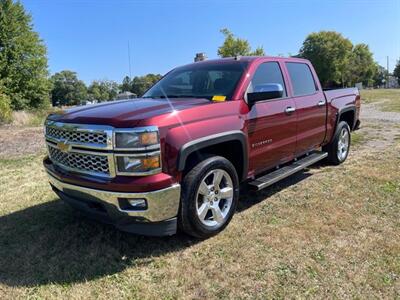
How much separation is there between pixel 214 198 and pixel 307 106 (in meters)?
2.37

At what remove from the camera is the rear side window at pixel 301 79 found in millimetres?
5195

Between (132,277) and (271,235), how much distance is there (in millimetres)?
1536

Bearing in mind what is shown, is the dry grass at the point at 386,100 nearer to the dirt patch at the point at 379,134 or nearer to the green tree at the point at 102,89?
the dirt patch at the point at 379,134

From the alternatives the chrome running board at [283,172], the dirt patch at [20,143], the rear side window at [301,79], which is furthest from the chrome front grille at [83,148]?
the dirt patch at [20,143]

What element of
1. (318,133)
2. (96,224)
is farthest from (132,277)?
(318,133)

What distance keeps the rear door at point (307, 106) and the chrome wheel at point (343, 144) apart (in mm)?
827

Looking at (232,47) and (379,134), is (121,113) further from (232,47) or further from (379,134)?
(232,47)

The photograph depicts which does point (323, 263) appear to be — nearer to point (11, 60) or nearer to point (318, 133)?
point (318, 133)

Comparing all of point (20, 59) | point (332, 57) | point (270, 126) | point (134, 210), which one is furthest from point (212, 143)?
point (332, 57)

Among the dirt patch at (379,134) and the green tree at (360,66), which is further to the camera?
the green tree at (360,66)

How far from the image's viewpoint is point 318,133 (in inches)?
226

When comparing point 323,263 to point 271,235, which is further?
point 271,235

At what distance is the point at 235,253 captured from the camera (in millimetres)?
3465

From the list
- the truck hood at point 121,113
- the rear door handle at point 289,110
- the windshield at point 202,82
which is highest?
the windshield at point 202,82
